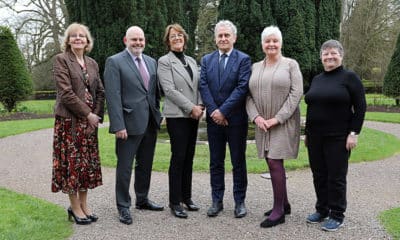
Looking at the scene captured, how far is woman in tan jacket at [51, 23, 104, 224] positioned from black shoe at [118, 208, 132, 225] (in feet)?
1.05

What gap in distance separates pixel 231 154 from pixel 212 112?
1.63 ft

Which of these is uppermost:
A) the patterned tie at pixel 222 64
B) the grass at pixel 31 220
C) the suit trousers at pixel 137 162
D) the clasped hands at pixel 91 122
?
the patterned tie at pixel 222 64

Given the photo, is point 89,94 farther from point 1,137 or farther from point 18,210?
point 1,137

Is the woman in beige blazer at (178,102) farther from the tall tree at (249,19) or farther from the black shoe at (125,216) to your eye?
the tall tree at (249,19)

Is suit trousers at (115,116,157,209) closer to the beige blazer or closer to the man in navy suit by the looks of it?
the man in navy suit

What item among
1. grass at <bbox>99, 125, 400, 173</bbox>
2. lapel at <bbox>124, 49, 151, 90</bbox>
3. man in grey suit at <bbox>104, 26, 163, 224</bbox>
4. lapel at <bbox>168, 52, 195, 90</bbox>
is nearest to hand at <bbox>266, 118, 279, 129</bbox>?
lapel at <bbox>168, 52, 195, 90</bbox>

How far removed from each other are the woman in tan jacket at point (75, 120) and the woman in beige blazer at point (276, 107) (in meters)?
1.59

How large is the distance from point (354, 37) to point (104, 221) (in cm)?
2606

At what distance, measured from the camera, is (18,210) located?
441 centimetres

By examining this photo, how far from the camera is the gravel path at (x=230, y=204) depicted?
3727 millimetres

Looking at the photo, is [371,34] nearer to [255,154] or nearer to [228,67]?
[255,154]

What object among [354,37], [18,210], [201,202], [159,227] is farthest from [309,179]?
[354,37]

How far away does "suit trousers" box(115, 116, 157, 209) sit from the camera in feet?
13.7

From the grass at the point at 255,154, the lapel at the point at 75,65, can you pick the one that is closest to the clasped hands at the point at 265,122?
the lapel at the point at 75,65
